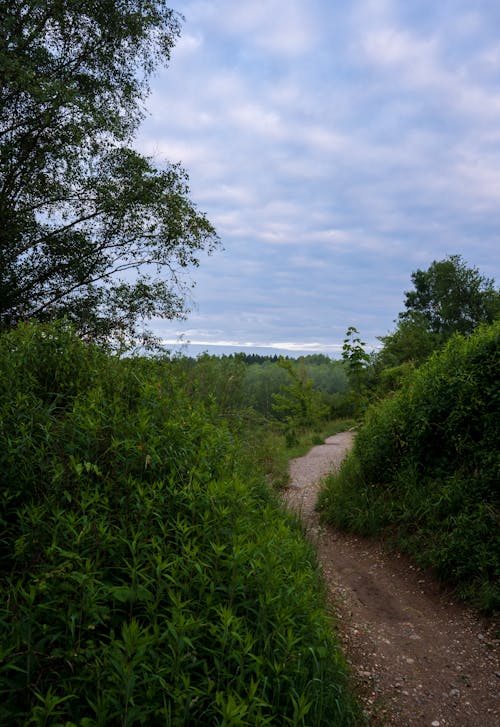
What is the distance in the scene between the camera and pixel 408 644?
4246 mm

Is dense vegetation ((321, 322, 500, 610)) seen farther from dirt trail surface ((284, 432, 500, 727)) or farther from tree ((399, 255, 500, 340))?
tree ((399, 255, 500, 340))

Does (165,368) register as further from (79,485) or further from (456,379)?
(456,379)

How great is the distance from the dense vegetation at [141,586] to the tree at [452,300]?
109 feet

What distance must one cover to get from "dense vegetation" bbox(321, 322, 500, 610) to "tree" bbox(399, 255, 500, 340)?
28531 millimetres

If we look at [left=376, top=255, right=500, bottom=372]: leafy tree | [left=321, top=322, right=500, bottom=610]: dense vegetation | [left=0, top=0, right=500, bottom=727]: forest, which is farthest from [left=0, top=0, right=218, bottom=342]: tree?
[left=376, top=255, right=500, bottom=372]: leafy tree

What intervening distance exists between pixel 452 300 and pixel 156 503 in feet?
120

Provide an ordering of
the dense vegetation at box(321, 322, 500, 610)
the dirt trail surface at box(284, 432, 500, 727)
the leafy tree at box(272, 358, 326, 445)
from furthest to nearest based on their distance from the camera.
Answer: the leafy tree at box(272, 358, 326, 445) → the dense vegetation at box(321, 322, 500, 610) → the dirt trail surface at box(284, 432, 500, 727)

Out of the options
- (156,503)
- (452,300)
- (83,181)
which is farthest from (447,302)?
(156,503)

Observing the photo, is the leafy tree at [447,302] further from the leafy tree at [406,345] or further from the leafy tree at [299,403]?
the leafy tree at [299,403]

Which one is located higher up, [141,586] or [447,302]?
[447,302]

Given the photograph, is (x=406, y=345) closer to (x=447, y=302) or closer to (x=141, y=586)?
(x=447, y=302)

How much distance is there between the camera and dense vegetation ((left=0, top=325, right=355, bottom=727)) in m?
1.94

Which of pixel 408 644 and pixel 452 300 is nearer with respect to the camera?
pixel 408 644

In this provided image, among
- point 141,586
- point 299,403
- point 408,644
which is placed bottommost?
point 408,644
